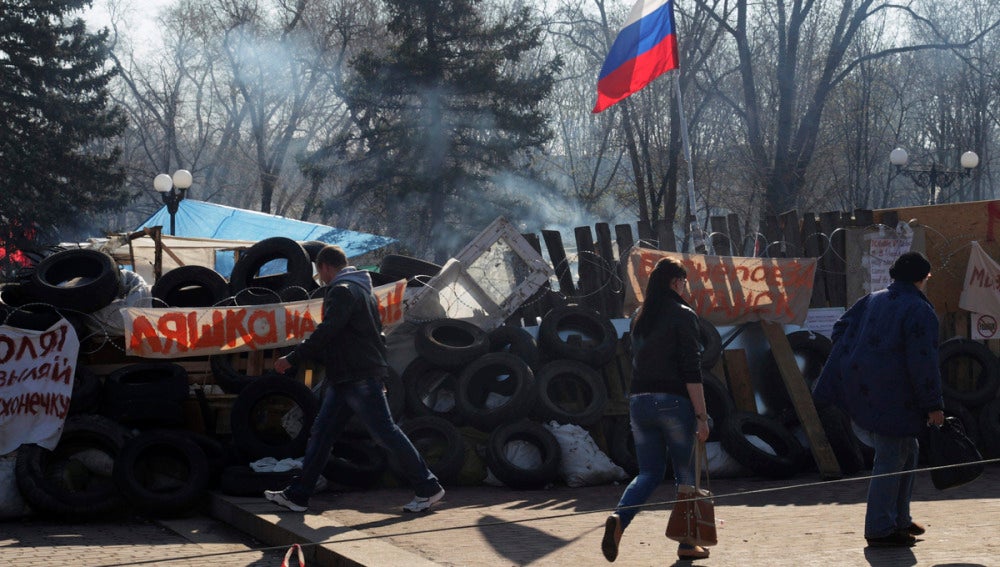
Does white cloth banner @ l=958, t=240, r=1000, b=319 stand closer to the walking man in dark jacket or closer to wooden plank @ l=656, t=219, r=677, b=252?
wooden plank @ l=656, t=219, r=677, b=252

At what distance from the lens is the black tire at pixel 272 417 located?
32.3 feet

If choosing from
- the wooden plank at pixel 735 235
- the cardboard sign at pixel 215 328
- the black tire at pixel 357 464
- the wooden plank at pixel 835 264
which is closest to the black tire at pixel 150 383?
the cardboard sign at pixel 215 328

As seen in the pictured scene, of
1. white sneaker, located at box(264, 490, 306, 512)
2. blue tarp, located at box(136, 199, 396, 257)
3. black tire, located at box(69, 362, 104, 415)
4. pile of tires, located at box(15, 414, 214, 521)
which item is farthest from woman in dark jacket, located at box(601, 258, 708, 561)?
blue tarp, located at box(136, 199, 396, 257)

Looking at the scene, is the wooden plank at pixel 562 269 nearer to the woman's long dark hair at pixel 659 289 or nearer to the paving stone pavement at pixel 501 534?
the paving stone pavement at pixel 501 534

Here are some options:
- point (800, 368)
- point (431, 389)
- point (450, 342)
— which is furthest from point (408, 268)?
point (800, 368)

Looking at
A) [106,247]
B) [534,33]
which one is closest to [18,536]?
[106,247]

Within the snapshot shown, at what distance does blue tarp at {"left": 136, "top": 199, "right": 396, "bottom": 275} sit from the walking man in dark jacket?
16898 millimetres

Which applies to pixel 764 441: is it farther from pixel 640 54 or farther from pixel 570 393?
pixel 640 54

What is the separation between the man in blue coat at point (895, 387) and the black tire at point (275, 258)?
6.93 metres

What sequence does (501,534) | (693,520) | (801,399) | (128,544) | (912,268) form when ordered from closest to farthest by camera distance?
(693,520)
(912,268)
(501,534)
(128,544)
(801,399)

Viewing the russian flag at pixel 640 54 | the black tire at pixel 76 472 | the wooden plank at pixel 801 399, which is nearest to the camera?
the black tire at pixel 76 472

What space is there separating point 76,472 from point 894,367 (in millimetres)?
6491

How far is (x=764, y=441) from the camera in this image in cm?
1172

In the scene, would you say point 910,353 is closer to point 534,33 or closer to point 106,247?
point 106,247
